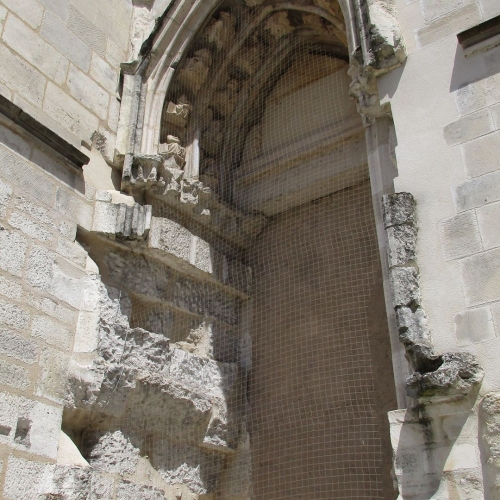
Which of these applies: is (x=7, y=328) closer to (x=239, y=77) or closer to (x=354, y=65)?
(x=354, y=65)

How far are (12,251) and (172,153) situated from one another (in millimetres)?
1325

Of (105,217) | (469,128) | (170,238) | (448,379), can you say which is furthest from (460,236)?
(105,217)

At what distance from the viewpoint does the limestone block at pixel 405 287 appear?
9.50ft

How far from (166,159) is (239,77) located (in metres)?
1.05

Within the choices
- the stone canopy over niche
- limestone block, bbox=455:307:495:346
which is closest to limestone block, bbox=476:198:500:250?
limestone block, bbox=455:307:495:346

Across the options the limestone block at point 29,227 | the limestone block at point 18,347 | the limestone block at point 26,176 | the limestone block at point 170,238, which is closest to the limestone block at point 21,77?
the limestone block at point 26,176

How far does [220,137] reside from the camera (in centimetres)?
487

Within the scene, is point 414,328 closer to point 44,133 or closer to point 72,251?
point 72,251

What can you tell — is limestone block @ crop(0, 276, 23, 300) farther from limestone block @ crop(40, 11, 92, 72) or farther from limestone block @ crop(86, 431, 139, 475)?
limestone block @ crop(40, 11, 92, 72)

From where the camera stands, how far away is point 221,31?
15.6 ft

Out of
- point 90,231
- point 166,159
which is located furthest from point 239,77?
point 90,231

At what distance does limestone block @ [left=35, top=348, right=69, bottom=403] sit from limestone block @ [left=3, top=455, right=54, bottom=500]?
1.06ft

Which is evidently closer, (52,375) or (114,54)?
(52,375)

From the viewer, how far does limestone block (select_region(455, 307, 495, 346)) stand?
271cm
